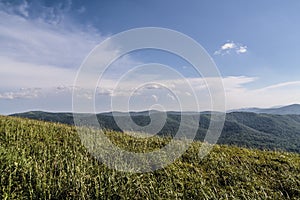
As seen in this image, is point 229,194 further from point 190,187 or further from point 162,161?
point 162,161

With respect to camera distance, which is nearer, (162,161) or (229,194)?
(229,194)

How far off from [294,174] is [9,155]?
12533mm

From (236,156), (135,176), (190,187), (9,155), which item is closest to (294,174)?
(236,156)

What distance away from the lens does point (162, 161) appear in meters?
14.2

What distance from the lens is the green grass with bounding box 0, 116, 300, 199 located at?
10289 mm

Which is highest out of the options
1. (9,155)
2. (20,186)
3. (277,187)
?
(9,155)

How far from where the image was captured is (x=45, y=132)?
59.7ft

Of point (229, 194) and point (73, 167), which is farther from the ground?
point (73, 167)

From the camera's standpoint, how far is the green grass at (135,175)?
10289 millimetres

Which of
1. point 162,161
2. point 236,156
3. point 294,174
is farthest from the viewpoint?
point 236,156

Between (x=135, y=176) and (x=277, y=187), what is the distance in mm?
5831

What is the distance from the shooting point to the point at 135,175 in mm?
12070

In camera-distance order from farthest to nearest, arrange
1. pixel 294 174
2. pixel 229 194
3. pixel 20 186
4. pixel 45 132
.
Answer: pixel 45 132 → pixel 294 174 → pixel 229 194 → pixel 20 186

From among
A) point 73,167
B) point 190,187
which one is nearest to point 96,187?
point 73,167
